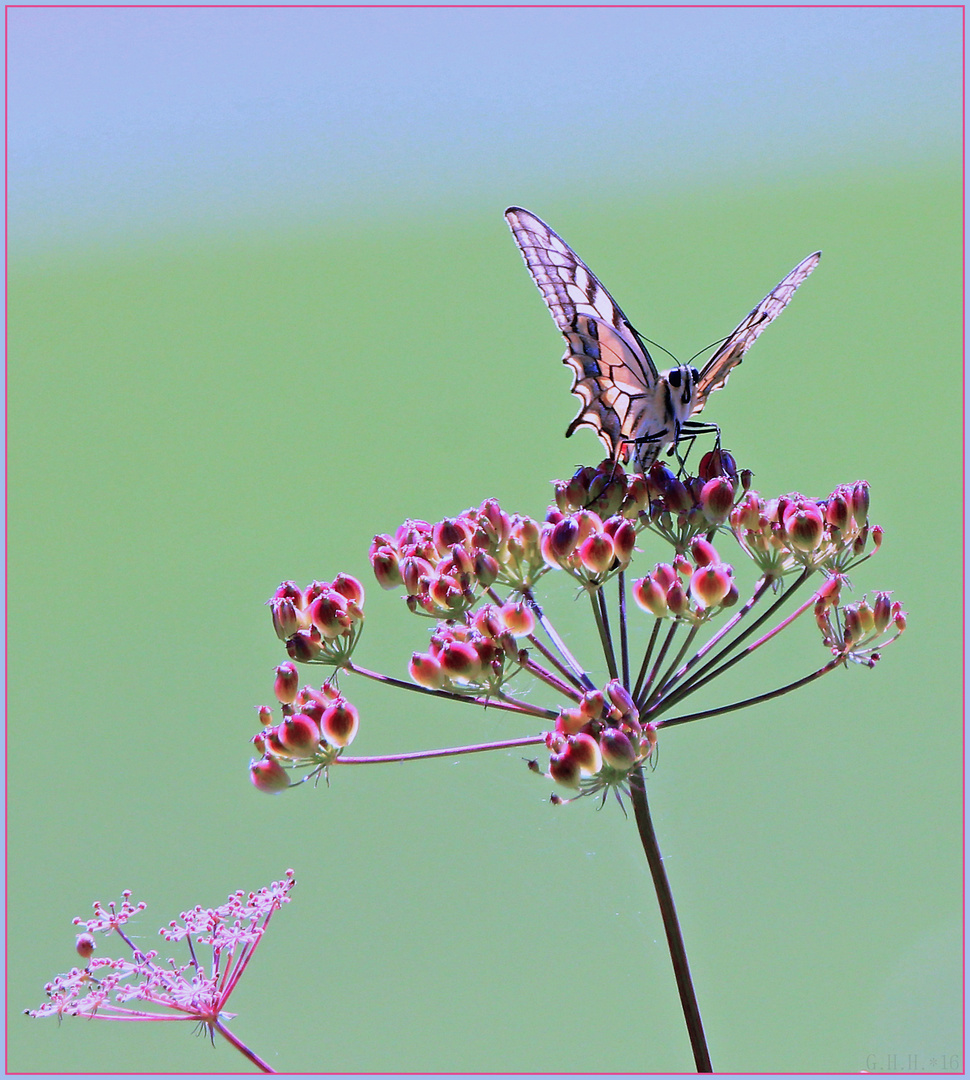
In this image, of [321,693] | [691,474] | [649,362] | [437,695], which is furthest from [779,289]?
[321,693]

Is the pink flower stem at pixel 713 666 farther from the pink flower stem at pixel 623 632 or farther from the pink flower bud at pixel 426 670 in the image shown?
the pink flower bud at pixel 426 670

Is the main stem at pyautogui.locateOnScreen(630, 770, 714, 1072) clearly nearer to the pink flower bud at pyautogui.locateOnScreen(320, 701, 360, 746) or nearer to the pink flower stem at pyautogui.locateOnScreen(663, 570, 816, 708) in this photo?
the pink flower stem at pyautogui.locateOnScreen(663, 570, 816, 708)

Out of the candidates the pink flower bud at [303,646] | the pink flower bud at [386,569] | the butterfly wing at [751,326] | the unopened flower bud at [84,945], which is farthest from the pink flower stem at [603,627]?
the unopened flower bud at [84,945]

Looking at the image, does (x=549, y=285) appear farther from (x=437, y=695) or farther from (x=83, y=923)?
(x=83, y=923)

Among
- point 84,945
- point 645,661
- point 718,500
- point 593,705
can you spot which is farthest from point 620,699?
point 84,945

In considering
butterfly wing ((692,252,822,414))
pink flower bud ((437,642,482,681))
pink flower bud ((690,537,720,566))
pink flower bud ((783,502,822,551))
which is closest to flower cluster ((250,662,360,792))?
pink flower bud ((437,642,482,681))

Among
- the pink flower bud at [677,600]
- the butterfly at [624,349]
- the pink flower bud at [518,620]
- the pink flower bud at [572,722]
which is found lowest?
the pink flower bud at [572,722]
